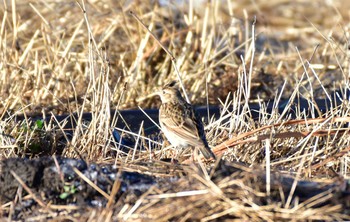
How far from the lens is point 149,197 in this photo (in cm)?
479

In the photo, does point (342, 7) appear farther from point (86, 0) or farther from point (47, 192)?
point (47, 192)

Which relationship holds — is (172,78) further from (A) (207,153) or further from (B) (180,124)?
(A) (207,153)

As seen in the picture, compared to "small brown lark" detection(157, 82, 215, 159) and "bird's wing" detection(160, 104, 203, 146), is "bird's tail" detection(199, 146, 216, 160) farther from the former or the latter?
"bird's wing" detection(160, 104, 203, 146)

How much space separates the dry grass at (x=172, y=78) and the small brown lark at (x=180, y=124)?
164 mm

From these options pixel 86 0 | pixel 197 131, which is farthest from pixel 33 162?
pixel 86 0

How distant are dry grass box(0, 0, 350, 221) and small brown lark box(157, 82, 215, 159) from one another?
0.16m

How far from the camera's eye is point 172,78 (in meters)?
10.5

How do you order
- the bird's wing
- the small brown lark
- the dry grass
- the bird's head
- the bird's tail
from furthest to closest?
the bird's head, the bird's wing, the small brown lark, the bird's tail, the dry grass

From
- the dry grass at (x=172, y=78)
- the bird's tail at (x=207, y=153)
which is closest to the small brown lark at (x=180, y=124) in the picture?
Result: the bird's tail at (x=207, y=153)

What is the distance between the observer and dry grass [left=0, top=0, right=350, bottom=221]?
16.0 ft

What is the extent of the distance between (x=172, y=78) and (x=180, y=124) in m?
3.51

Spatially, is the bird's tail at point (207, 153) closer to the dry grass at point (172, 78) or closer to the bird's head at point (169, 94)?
the dry grass at point (172, 78)

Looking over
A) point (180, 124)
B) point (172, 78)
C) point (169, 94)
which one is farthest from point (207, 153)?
point (172, 78)

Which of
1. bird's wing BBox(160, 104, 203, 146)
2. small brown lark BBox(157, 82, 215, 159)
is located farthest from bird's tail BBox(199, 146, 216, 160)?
bird's wing BBox(160, 104, 203, 146)
